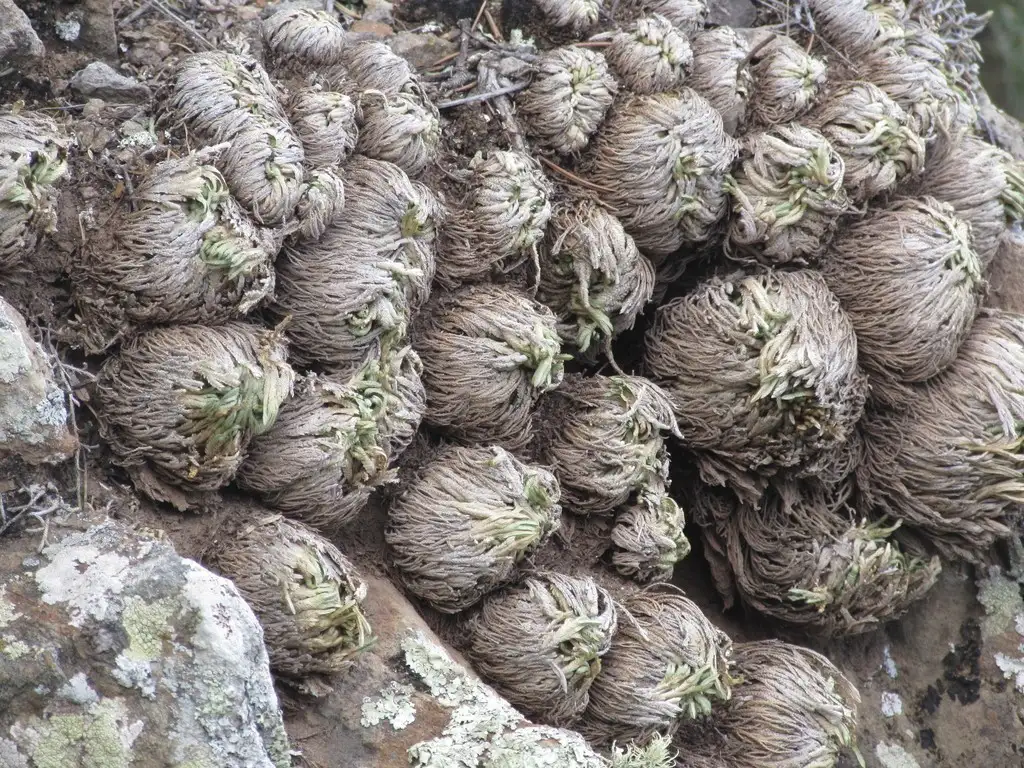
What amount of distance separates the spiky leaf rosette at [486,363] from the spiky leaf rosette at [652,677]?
54 centimetres

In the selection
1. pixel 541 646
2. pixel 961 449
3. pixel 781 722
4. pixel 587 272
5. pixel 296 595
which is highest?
pixel 587 272

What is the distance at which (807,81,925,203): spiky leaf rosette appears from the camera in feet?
10.4

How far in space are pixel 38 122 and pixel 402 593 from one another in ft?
4.10

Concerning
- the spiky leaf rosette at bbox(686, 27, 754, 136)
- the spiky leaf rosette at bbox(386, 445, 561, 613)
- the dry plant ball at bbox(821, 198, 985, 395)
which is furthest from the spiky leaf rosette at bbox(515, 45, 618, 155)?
the spiky leaf rosette at bbox(386, 445, 561, 613)

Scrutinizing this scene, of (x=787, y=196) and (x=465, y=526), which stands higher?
(x=787, y=196)

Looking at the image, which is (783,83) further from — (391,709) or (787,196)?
(391,709)

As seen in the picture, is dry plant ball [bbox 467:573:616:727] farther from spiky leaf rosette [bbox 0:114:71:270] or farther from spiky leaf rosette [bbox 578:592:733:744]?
spiky leaf rosette [bbox 0:114:71:270]

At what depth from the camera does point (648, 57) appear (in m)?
3.07

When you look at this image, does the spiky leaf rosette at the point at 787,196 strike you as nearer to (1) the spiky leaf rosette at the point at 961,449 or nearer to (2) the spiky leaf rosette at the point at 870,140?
(2) the spiky leaf rosette at the point at 870,140

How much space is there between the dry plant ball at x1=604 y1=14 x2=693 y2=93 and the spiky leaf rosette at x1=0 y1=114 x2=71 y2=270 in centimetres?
151

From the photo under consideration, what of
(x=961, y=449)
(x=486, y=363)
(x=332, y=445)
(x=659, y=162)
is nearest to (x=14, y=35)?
(x=332, y=445)

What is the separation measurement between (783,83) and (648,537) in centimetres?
138

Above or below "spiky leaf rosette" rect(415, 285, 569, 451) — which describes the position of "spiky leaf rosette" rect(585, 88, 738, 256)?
above

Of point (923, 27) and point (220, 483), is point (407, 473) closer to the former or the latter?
point (220, 483)
